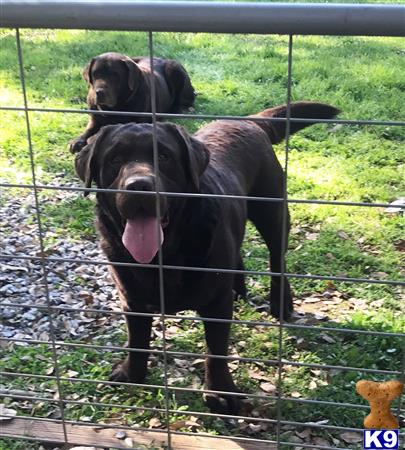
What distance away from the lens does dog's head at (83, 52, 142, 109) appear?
19.0 feet

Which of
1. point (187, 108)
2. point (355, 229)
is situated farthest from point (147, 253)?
point (187, 108)

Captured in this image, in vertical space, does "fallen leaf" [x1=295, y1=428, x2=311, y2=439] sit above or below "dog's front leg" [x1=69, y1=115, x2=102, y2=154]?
below

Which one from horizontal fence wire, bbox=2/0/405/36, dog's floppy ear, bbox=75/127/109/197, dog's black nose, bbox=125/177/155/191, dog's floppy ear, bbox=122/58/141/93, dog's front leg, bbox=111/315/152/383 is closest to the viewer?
horizontal fence wire, bbox=2/0/405/36

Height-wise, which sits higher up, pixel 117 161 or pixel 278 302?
pixel 117 161

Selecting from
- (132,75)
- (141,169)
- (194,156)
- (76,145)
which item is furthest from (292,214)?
(141,169)

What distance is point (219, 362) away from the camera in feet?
9.30

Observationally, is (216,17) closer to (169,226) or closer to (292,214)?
(169,226)

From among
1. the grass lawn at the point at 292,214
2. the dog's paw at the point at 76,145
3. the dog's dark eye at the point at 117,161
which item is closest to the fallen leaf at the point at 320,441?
the grass lawn at the point at 292,214

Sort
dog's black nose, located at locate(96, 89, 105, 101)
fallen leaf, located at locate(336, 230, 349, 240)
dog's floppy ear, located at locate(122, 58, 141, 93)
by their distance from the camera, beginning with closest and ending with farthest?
fallen leaf, located at locate(336, 230, 349, 240), dog's black nose, located at locate(96, 89, 105, 101), dog's floppy ear, located at locate(122, 58, 141, 93)

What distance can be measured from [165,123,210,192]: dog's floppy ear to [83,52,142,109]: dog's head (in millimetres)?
3276

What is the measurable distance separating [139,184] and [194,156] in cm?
40

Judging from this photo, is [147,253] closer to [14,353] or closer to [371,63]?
[14,353]

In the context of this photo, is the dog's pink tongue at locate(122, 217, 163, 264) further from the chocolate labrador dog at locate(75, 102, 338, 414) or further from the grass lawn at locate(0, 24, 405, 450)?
the grass lawn at locate(0, 24, 405, 450)

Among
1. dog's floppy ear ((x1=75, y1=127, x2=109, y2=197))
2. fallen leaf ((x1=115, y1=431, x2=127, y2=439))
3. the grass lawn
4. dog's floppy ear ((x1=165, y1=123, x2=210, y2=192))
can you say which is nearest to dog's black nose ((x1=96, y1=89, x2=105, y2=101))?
the grass lawn
